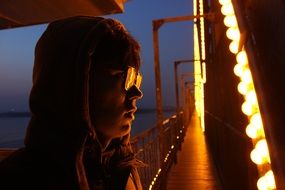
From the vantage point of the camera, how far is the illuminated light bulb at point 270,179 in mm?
1899

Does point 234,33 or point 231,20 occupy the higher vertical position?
point 231,20

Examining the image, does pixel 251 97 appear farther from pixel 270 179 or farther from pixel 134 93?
pixel 134 93

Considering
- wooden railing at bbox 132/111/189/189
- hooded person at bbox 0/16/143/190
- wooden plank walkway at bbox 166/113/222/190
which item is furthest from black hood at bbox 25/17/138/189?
wooden plank walkway at bbox 166/113/222/190

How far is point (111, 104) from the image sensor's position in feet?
4.99

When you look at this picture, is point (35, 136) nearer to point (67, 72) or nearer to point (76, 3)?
point (67, 72)

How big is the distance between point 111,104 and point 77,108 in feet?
0.67

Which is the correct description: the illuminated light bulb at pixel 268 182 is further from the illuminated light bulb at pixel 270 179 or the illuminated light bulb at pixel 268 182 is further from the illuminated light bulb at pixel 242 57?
the illuminated light bulb at pixel 242 57

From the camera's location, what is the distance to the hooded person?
51.3 inches

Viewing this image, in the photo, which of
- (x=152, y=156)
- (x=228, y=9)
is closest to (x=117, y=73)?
(x=228, y=9)

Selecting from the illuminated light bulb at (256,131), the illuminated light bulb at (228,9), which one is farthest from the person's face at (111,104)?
the illuminated light bulb at (228,9)

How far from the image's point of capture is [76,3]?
4441 mm

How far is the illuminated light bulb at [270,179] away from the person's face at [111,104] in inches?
34.8

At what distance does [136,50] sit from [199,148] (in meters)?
11.5

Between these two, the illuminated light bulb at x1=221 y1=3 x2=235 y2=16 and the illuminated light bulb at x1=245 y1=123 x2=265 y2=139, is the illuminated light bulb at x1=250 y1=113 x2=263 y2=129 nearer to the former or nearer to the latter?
the illuminated light bulb at x1=245 y1=123 x2=265 y2=139
